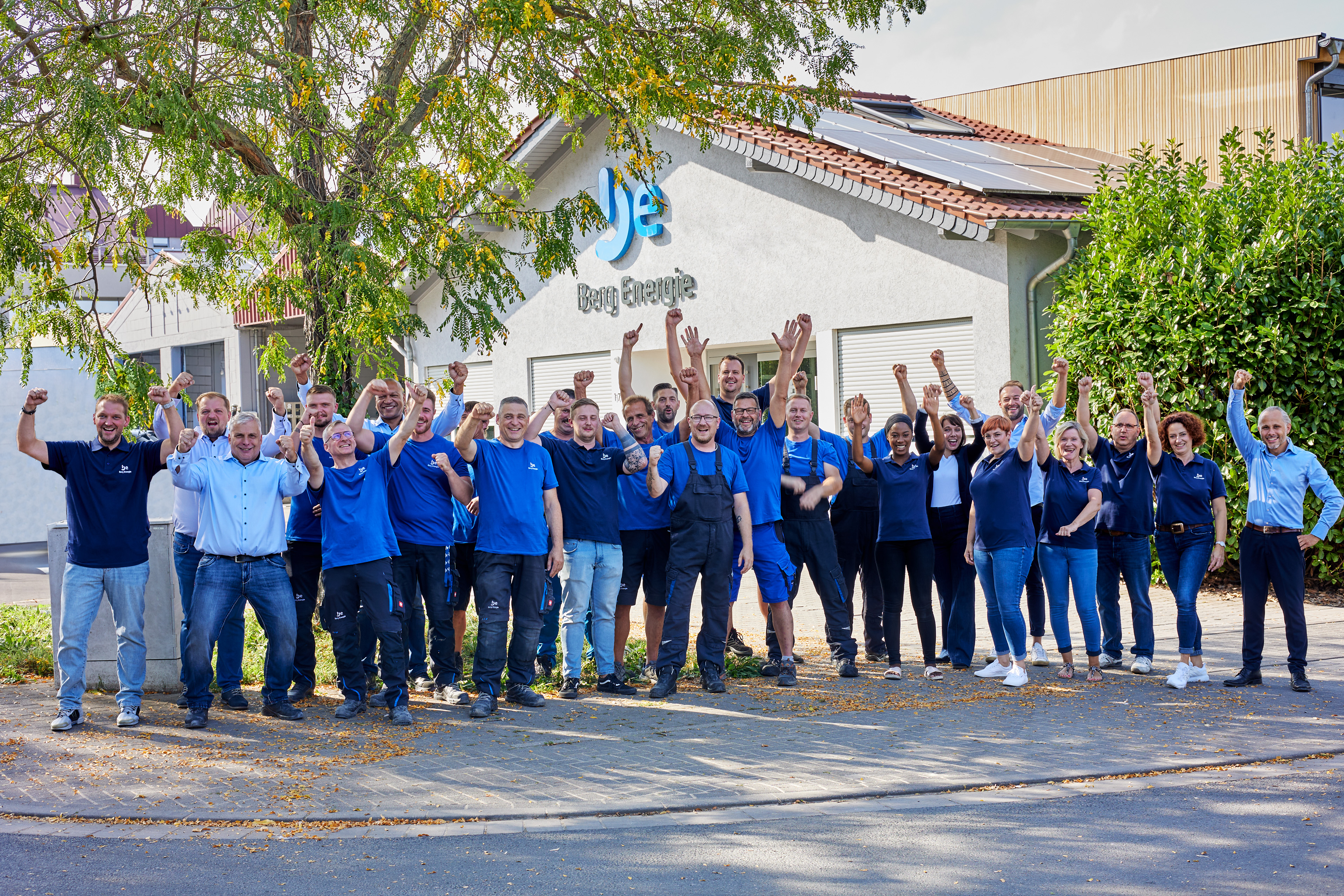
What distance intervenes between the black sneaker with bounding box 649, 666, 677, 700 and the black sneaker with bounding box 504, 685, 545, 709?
2.38ft

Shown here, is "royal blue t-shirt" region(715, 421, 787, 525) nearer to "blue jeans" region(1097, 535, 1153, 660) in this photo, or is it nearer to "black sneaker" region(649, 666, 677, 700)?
"black sneaker" region(649, 666, 677, 700)

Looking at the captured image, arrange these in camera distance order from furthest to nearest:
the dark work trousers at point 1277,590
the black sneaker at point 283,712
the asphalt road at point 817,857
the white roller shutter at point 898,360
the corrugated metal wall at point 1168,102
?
the corrugated metal wall at point 1168,102 → the white roller shutter at point 898,360 → the dark work trousers at point 1277,590 → the black sneaker at point 283,712 → the asphalt road at point 817,857

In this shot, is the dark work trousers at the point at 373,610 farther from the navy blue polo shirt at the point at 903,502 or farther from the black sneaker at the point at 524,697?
the navy blue polo shirt at the point at 903,502

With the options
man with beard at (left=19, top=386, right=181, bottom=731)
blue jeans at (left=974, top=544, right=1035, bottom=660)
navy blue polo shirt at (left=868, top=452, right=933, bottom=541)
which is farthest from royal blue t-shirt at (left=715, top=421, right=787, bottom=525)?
man with beard at (left=19, top=386, right=181, bottom=731)

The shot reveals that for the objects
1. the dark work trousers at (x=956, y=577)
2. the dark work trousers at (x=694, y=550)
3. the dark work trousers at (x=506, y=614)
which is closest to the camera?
the dark work trousers at (x=506, y=614)

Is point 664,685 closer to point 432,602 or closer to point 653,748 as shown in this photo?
point 653,748

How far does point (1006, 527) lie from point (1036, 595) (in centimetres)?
104

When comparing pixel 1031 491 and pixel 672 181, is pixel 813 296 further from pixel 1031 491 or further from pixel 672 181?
pixel 1031 491

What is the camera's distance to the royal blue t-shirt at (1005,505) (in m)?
8.41

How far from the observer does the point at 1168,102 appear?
78.1ft

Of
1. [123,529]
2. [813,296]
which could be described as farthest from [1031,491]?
[813,296]

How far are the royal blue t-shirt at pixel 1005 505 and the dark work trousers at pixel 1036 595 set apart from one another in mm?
614

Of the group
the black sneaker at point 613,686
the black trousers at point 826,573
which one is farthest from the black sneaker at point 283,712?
the black trousers at point 826,573

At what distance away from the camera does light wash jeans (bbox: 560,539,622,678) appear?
8211 millimetres
